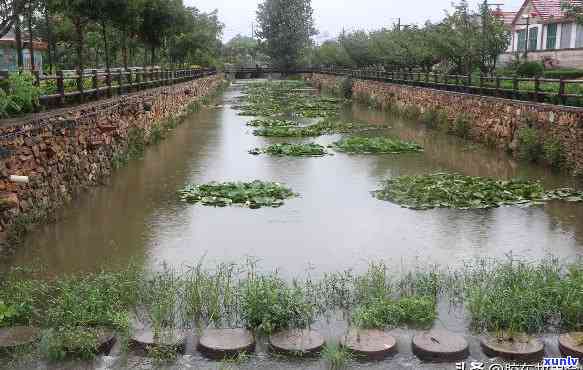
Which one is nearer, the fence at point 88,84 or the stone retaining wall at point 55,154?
the stone retaining wall at point 55,154

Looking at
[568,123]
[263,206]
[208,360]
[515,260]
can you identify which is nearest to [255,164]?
[263,206]

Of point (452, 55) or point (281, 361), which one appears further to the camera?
point (452, 55)

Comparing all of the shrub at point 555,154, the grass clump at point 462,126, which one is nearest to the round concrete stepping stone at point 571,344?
the shrub at point 555,154

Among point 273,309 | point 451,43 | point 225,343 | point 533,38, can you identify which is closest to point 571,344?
point 273,309

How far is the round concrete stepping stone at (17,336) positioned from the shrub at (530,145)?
46.4 ft

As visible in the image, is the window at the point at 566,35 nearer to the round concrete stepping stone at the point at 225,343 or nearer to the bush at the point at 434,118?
the bush at the point at 434,118

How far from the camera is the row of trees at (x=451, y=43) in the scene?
27609 millimetres

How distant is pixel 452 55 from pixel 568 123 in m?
15.1

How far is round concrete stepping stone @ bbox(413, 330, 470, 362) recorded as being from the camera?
19.1 feet

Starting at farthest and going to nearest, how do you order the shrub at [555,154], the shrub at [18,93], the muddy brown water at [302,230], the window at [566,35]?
the window at [566,35] < the shrub at [555,154] < the shrub at [18,93] < the muddy brown water at [302,230]

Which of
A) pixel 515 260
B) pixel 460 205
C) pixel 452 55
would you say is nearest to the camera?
pixel 515 260

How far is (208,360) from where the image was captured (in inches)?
231

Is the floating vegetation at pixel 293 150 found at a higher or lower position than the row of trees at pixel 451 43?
lower

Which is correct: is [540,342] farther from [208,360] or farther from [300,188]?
[300,188]
